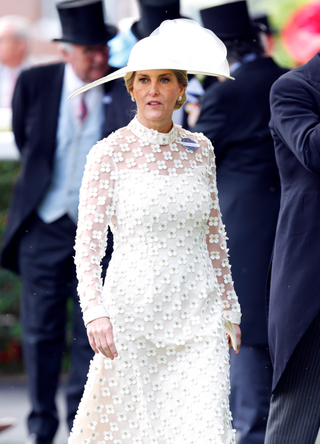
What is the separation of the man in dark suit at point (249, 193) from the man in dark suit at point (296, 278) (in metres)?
1.14

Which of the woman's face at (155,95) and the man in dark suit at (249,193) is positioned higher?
the woman's face at (155,95)

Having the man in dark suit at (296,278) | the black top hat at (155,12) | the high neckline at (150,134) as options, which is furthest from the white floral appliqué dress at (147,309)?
the black top hat at (155,12)

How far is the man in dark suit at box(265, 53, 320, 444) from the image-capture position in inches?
127

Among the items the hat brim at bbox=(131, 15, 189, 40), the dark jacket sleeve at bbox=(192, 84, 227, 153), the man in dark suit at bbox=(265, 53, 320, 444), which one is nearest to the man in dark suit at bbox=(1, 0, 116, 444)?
the hat brim at bbox=(131, 15, 189, 40)

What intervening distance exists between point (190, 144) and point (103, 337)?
84cm

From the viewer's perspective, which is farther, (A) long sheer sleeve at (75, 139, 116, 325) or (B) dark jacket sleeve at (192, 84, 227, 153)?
(B) dark jacket sleeve at (192, 84, 227, 153)

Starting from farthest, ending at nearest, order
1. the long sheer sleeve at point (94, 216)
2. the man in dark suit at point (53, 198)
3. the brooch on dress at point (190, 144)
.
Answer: the man in dark suit at point (53, 198), the brooch on dress at point (190, 144), the long sheer sleeve at point (94, 216)

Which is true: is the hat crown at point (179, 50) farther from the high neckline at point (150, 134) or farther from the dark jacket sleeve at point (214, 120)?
the dark jacket sleeve at point (214, 120)

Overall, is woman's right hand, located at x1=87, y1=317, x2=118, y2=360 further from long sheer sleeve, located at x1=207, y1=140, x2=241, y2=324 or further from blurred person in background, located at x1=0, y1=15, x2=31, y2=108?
blurred person in background, located at x1=0, y1=15, x2=31, y2=108

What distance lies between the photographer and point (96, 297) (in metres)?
3.03

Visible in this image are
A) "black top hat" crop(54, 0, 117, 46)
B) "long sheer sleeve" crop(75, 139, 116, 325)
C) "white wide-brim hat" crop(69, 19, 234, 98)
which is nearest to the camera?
"long sheer sleeve" crop(75, 139, 116, 325)

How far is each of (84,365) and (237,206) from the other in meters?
1.33

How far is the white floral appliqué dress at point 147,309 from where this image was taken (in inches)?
122

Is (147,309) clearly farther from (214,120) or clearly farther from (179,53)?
(214,120)
